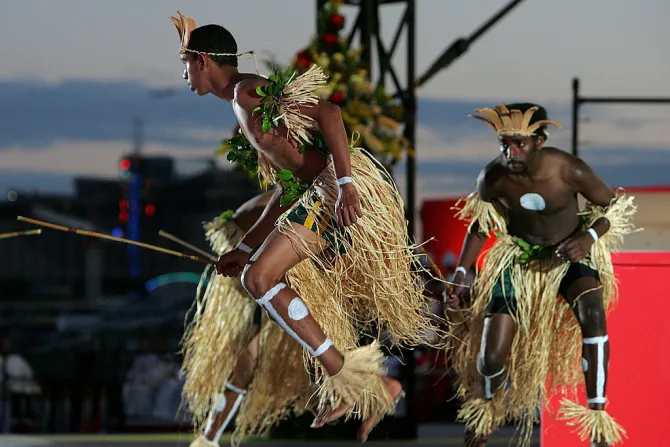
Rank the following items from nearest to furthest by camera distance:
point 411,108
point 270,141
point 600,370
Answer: point 270,141 → point 600,370 → point 411,108

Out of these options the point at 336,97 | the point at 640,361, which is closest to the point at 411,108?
the point at 336,97

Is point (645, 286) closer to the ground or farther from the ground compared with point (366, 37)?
closer to the ground

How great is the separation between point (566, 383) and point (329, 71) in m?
2.12

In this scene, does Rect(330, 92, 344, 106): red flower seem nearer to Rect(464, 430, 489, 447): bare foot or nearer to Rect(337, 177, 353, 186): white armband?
Rect(464, 430, 489, 447): bare foot

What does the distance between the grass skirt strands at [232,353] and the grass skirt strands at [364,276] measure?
96 centimetres

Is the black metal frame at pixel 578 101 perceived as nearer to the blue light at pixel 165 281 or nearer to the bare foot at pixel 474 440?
the bare foot at pixel 474 440

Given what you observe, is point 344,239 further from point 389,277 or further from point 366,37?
point 366,37

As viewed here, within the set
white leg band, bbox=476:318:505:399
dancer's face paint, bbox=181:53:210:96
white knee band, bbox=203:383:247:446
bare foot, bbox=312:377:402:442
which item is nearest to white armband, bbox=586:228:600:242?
white leg band, bbox=476:318:505:399

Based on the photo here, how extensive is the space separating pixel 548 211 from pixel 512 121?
0.37m

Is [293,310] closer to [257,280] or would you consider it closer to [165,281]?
[257,280]

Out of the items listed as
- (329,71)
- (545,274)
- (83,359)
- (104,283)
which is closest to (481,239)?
(545,274)

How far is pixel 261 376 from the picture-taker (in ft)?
15.9

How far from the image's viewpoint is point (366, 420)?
3734mm

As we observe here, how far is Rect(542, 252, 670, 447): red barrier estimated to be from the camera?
4531 millimetres
